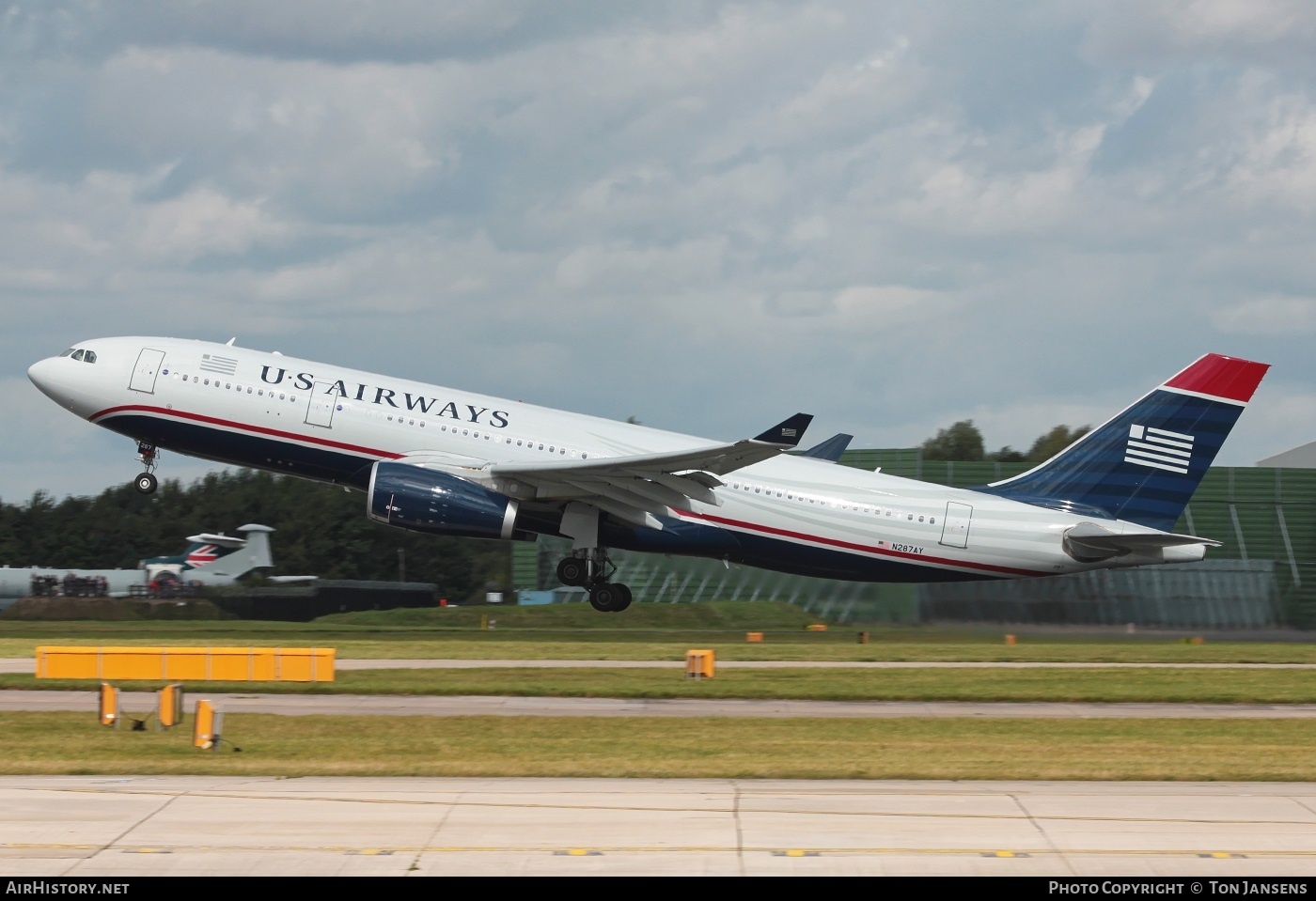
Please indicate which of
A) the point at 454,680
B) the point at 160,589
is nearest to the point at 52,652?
the point at 454,680

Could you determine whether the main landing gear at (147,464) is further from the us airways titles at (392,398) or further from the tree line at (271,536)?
the tree line at (271,536)

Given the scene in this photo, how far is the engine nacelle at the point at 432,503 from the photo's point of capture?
32.1 meters

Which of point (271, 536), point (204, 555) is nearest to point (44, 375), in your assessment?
point (204, 555)

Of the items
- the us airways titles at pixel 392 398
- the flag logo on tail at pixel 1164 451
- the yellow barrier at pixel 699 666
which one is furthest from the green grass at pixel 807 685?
the flag logo on tail at pixel 1164 451

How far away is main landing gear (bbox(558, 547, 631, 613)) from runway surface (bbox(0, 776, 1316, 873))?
66.6 ft

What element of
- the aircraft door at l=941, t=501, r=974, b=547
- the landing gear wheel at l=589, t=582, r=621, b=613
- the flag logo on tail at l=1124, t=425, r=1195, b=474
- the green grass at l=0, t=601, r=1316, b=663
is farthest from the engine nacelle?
the flag logo on tail at l=1124, t=425, r=1195, b=474

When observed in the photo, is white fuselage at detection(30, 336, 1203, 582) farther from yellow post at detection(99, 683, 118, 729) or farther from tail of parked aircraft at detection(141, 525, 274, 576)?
tail of parked aircraft at detection(141, 525, 274, 576)

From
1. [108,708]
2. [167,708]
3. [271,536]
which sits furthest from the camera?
[271,536]

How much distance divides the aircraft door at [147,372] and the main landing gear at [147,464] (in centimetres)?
169

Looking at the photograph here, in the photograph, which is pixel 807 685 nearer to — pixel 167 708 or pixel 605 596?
pixel 605 596

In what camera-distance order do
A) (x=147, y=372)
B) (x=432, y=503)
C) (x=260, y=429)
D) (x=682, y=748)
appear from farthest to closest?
(x=147, y=372) → (x=260, y=429) → (x=432, y=503) → (x=682, y=748)

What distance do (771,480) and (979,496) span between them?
5550 mm

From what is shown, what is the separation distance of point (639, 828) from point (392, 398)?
23.0 m

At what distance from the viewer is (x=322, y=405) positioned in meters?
33.1
